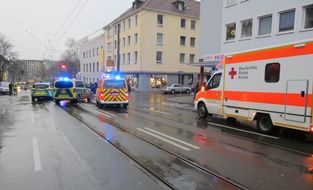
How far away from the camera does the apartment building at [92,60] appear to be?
2315 inches

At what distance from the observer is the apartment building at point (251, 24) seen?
55.6ft

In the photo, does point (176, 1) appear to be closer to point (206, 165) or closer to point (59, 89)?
point (59, 89)

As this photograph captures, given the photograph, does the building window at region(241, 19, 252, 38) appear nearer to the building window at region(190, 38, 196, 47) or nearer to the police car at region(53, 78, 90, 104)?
the police car at region(53, 78, 90, 104)

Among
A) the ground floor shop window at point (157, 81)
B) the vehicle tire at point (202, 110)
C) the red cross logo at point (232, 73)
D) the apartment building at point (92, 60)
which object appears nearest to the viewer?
the red cross logo at point (232, 73)

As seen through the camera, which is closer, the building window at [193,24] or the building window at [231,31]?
the building window at [231,31]

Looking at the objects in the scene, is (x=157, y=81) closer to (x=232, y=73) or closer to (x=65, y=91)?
(x=65, y=91)

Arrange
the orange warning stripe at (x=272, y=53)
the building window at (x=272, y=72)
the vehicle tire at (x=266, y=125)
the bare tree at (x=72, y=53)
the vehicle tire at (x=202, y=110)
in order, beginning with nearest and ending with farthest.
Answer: the orange warning stripe at (x=272, y=53)
the building window at (x=272, y=72)
the vehicle tire at (x=266, y=125)
the vehicle tire at (x=202, y=110)
the bare tree at (x=72, y=53)

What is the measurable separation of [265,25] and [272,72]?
12.2 metres

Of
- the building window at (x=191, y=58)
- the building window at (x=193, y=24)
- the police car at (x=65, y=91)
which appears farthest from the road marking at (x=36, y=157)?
the building window at (x=193, y=24)

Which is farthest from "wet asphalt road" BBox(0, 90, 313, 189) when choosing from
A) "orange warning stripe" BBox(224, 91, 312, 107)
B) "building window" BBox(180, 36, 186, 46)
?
"building window" BBox(180, 36, 186, 46)

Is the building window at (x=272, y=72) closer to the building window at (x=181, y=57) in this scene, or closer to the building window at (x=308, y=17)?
the building window at (x=308, y=17)

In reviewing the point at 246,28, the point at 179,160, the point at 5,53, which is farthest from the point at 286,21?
the point at 5,53

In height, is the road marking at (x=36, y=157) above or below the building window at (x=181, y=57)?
below

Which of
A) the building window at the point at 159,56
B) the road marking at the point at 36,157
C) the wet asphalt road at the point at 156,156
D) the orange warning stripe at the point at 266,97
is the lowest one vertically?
the road marking at the point at 36,157
